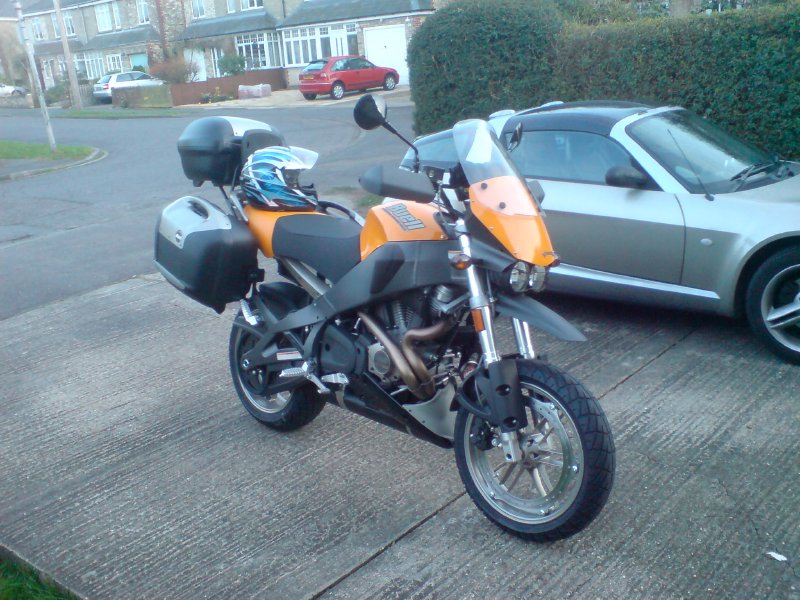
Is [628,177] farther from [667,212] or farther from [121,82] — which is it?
[121,82]

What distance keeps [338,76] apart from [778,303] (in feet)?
103

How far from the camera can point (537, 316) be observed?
3.36 metres

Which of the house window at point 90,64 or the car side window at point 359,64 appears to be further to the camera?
the house window at point 90,64

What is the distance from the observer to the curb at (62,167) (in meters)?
17.9

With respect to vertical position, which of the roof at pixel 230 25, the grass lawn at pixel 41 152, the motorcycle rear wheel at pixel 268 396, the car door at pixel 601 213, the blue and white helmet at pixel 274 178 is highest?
the blue and white helmet at pixel 274 178

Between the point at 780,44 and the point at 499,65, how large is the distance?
4532 millimetres

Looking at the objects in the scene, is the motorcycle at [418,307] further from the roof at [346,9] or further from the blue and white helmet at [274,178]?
the roof at [346,9]

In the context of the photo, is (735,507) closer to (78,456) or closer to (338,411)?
(338,411)

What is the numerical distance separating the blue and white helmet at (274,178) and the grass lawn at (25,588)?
2.08 meters

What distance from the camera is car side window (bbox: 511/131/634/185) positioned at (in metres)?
6.16

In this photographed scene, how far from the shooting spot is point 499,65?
1298cm

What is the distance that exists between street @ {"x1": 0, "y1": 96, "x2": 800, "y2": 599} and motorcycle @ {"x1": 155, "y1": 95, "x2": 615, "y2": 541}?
0.94 feet

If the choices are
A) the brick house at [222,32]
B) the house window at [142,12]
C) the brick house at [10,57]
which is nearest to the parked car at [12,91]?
the brick house at [222,32]

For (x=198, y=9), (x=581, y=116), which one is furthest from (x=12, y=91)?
(x=581, y=116)
